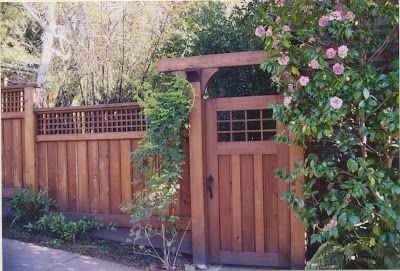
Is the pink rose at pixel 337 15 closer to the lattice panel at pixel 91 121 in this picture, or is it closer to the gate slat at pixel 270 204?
the gate slat at pixel 270 204

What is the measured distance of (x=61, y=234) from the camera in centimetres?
467

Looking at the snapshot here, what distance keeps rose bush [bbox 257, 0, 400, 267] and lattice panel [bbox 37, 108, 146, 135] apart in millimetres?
1792

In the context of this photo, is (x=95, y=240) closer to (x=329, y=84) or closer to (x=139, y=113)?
(x=139, y=113)

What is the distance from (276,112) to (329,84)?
523mm

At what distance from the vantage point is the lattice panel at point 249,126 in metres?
4.15

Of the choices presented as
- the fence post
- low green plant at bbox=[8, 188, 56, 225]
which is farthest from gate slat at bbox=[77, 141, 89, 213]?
the fence post

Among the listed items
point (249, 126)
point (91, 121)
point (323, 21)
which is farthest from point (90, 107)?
point (323, 21)

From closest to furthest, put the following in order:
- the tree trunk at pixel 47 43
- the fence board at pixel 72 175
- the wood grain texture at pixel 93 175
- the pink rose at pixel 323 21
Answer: the pink rose at pixel 323 21
the wood grain texture at pixel 93 175
the fence board at pixel 72 175
the tree trunk at pixel 47 43

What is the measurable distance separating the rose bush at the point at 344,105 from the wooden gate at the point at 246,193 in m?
0.33

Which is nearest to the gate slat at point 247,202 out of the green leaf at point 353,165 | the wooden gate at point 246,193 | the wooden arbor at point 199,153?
the wooden gate at point 246,193

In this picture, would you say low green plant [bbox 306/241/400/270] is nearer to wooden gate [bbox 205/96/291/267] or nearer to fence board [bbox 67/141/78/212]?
wooden gate [bbox 205/96/291/267]

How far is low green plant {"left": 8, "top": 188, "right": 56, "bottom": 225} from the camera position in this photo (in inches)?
192

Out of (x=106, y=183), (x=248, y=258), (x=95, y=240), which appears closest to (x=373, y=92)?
(x=248, y=258)

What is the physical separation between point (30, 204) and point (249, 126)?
2.80m
